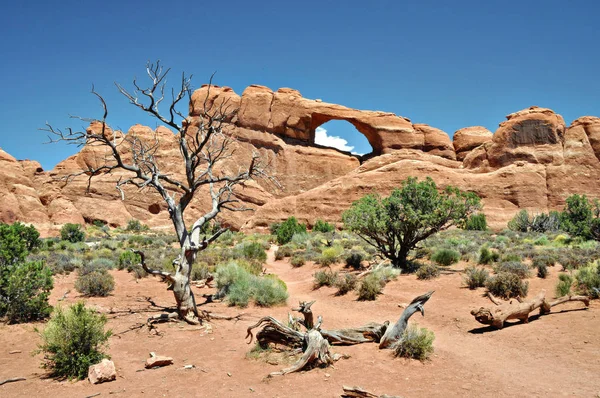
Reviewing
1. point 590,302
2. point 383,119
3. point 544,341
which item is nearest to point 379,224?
point 590,302

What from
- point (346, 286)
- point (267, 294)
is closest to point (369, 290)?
point (346, 286)

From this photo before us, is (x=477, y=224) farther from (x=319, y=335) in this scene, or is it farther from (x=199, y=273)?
(x=319, y=335)

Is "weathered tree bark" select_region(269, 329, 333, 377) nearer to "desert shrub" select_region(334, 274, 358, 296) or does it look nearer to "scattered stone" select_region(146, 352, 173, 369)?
"scattered stone" select_region(146, 352, 173, 369)

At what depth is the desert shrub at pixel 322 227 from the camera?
1613 inches

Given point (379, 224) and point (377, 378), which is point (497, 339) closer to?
point (377, 378)

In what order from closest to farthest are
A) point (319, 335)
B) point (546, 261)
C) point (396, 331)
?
point (319, 335), point (396, 331), point (546, 261)

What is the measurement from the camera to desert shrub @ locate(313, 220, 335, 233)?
40969 mm

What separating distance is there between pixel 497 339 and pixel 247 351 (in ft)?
16.1

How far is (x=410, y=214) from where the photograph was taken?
15.7 m

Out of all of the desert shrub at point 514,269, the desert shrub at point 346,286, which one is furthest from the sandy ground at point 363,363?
the desert shrub at point 514,269

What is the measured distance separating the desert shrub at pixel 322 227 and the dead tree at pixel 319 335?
1303 inches

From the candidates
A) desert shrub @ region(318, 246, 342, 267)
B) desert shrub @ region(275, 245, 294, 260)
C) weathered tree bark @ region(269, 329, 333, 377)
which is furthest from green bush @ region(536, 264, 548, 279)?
desert shrub @ region(275, 245, 294, 260)

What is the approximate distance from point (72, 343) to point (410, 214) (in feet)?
40.7

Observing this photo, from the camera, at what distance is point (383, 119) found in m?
54.0
